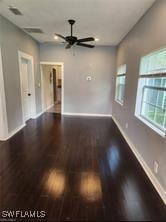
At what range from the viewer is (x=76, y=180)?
7.31 ft

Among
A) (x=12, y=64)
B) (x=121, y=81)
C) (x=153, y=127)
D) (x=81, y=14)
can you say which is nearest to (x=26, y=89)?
(x=12, y=64)

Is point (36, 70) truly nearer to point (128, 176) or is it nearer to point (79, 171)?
point (79, 171)

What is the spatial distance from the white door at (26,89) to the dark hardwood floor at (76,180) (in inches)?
60.3

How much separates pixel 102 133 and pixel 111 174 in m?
1.93

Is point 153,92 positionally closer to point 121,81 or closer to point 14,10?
point 121,81

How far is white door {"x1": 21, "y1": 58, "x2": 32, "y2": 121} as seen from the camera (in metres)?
4.78

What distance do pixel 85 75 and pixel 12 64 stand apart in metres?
3.02

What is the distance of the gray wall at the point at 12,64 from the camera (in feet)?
11.2

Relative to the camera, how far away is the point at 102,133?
169 inches

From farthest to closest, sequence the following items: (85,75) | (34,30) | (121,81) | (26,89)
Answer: (85,75) < (121,81) < (26,89) < (34,30)

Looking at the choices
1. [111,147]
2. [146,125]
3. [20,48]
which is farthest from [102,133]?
[20,48]

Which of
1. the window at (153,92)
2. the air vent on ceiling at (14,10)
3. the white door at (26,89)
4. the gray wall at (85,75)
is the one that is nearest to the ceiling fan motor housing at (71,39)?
the air vent on ceiling at (14,10)

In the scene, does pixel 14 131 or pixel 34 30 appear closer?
pixel 14 131

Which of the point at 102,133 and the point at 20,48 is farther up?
the point at 20,48
